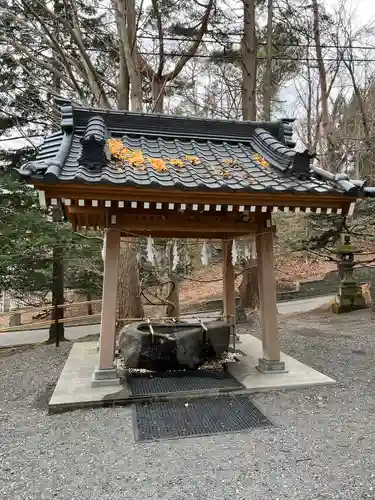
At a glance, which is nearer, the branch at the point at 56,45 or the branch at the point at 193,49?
the branch at the point at 56,45

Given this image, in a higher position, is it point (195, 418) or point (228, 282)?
point (228, 282)

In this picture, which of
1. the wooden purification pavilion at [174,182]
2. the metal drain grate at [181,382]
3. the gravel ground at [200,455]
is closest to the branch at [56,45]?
the wooden purification pavilion at [174,182]

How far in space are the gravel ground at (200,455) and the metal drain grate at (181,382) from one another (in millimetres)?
511

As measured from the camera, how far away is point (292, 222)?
13367 mm

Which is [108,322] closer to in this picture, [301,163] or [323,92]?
[301,163]

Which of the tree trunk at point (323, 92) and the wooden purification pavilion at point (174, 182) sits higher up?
the tree trunk at point (323, 92)

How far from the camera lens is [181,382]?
4.80m

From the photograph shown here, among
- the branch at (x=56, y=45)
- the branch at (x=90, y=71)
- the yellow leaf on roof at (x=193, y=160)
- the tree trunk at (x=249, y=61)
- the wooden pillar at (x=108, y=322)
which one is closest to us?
the wooden pillar at (x=108, y=322)

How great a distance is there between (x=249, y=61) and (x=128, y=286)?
242 inches

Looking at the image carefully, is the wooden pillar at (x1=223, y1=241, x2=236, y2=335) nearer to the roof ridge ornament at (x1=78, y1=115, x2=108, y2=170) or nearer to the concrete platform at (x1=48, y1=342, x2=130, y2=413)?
the concrete platform at (x1=48, y1=342, x2=130, y2=413)

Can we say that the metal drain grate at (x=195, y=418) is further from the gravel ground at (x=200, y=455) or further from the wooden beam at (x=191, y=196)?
the wooden beam at (x=191, y=196)


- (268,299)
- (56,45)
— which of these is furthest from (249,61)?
(268,299)

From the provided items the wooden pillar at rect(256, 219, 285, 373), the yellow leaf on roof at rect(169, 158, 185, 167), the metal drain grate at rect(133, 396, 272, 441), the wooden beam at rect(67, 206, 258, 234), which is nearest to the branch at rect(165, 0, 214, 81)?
the yellow leaf on roof at rect(169, 158, 185, 167)

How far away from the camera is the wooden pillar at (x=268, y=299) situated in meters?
4.99
